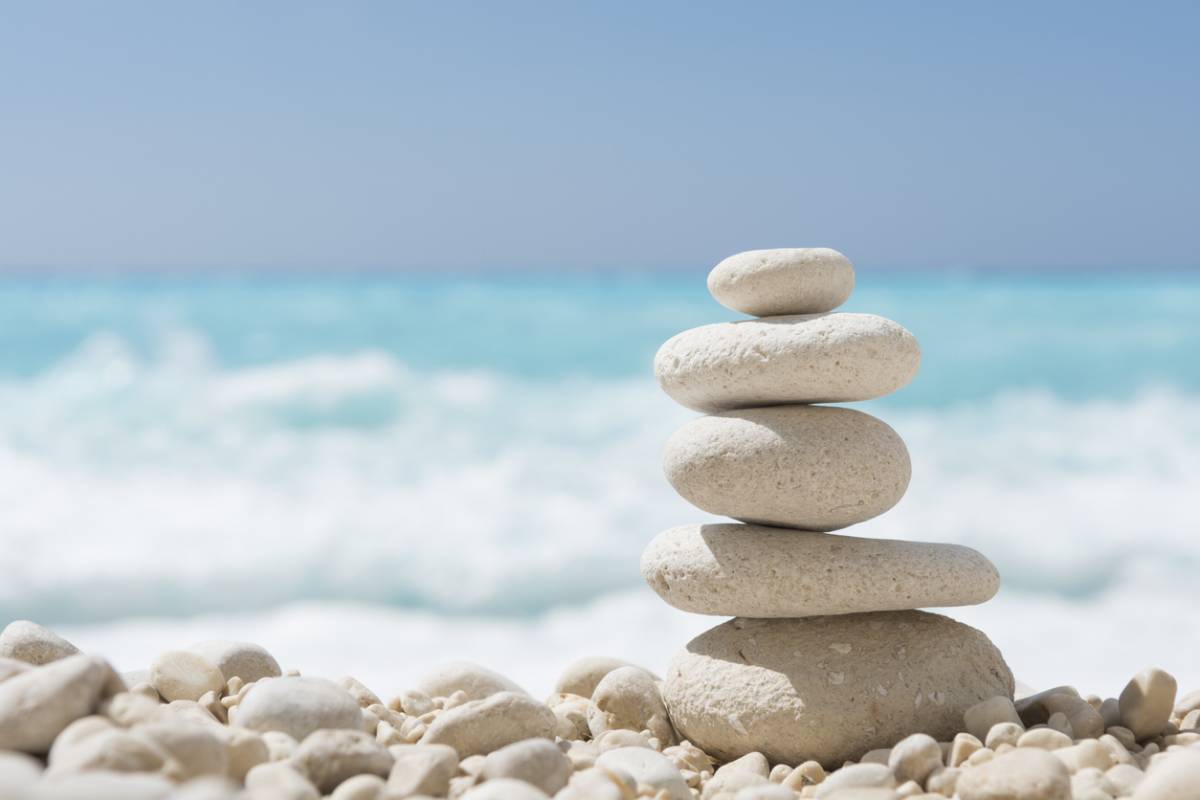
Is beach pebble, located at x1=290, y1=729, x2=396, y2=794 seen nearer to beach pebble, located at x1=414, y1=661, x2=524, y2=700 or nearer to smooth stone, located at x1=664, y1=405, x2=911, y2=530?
smooth stone, located at x1=664, y1=405, x2=911, y2=530

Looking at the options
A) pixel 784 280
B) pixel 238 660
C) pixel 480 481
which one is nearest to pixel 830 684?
pixel 784 280

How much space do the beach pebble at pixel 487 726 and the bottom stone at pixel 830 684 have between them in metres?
0.72

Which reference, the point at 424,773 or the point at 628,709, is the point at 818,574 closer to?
the point at 628,709

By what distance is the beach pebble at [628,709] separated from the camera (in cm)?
450

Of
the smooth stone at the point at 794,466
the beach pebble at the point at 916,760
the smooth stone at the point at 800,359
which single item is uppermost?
the smooth stone at the point at 800,359

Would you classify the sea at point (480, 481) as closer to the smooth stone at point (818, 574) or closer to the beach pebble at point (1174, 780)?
the smooth stone at point (818, 574)

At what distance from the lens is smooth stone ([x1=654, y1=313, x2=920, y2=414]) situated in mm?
4066

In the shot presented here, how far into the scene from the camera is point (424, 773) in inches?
119

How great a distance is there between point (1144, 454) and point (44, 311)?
19.7 m

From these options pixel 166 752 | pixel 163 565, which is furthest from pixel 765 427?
pixel 163 565

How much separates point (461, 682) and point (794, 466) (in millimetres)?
1689

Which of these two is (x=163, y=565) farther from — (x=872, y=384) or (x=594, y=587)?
(x=872, y=384)

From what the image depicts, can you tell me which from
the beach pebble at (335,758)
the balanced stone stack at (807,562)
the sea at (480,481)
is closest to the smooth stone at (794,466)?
the balanced stone stack at (807,562)

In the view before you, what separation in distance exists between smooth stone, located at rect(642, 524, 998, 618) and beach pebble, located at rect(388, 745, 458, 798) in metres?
1.33
